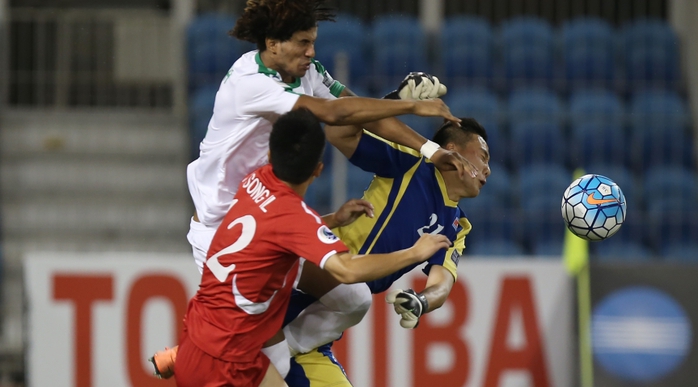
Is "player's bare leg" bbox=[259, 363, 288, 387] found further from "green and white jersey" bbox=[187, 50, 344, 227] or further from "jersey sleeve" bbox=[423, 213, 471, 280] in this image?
"jersey sleeve" bbox=[423, 213, 471, 280]

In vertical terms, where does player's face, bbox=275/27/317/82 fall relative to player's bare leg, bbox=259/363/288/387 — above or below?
above

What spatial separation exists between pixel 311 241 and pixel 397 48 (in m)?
6.37

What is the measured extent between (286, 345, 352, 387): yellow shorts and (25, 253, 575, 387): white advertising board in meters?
2.71

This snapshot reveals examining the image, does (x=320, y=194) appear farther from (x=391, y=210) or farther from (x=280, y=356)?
(x=280, y=356)

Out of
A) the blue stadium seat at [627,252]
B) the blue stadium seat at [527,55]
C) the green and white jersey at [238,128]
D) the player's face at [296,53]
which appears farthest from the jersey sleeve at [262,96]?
the blue stadium seat at [527,55]

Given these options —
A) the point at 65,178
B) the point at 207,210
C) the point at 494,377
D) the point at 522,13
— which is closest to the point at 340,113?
the point at 207,210

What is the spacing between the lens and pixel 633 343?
26.2 feet

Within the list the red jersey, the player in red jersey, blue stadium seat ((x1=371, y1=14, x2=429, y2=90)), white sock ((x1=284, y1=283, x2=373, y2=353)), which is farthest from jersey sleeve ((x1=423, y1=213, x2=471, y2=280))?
blue stadium seat ((x1=371, y1=14, x2=429, y2=90))

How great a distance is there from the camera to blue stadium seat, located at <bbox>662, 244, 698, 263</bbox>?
29.3ft

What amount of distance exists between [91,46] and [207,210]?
6.10 meters

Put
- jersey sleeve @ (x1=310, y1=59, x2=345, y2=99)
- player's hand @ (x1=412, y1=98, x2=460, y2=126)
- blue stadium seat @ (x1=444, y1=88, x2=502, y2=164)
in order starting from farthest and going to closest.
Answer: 1. blue stadium seat @ (x1=444, y1=88, x2=502, y2=164)
2. jersey sleeve @ (x1=310, y1=59, x2=345, y2=99)
3. player's hand @ (x1=412, y1=98, x2=460, y2=126)

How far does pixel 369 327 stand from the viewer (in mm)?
8016

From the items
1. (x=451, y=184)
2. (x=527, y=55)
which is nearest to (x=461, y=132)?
(x=451, y=184)

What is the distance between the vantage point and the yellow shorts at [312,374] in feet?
17.2
